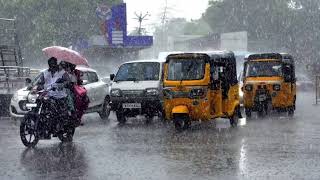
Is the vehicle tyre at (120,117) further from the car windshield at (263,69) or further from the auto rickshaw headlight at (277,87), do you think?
the auto rickshaw headlight at (277,87)

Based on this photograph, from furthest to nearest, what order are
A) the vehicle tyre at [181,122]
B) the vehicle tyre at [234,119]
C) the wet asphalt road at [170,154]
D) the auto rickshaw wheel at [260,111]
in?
the auto rickshaw wheel at [260,111], the vehicle tyre at [234,119], the vehicle tyre at [181,122], the wet asphalt road at [170,154]

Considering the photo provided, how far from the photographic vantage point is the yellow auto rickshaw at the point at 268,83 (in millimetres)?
18750

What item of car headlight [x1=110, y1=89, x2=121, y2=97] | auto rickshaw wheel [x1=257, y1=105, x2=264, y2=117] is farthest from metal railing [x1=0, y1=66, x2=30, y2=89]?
auto rickshaw wheel [x1=257, y1=105, x2=264, y2=117]

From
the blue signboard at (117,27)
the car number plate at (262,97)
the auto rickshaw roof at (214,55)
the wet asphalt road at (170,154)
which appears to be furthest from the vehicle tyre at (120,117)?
the blue signboard at (117,27)

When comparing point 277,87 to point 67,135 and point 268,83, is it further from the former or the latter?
point 67,135

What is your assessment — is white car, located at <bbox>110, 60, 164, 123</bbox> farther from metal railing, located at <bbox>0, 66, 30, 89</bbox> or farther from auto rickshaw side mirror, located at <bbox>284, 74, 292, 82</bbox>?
metal railing, located at <bbox>0, 66, 30, 89</bbox>

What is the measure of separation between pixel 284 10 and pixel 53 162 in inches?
2633

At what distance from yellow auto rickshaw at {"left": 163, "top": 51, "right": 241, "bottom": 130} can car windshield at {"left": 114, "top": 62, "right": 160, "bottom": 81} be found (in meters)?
2.61

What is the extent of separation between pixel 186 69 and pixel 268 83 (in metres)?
5.03

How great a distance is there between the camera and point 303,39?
237 ft

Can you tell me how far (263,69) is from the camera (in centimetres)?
1956

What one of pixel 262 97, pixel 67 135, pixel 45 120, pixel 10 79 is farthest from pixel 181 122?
pixel 10 79

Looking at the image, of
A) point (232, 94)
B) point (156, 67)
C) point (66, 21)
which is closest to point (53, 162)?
point (232, 94)

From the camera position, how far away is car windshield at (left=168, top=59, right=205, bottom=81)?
14523 mm
